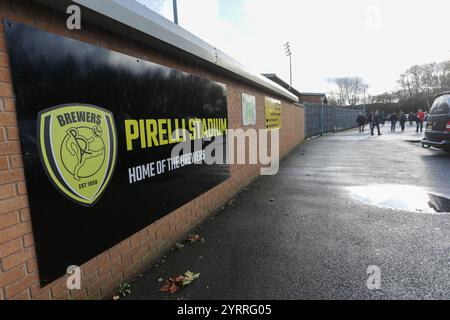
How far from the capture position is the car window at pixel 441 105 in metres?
8.68

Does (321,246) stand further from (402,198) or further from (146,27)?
(146,27)

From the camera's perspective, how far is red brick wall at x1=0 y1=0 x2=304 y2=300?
1.71m

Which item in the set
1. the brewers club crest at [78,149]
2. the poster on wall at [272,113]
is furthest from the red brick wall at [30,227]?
the poster on wall at [272,113]

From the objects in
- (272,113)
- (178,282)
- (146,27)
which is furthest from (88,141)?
(272,113)

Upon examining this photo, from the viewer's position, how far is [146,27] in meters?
2.68

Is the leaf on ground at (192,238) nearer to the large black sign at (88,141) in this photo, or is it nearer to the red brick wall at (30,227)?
the red brick wall at (30,227)

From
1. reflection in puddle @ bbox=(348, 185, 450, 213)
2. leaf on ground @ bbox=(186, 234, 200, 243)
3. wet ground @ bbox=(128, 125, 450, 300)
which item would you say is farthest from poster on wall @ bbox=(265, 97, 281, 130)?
leaf on ground @ bbox=(186, 234, 200, 243)

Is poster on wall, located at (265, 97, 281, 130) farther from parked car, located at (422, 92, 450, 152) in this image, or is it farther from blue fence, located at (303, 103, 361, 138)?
blue fence, located at (303, 103, 361, 138)

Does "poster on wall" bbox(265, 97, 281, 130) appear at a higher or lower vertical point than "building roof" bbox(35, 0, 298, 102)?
lower

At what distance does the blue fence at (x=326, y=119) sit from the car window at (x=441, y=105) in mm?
9167

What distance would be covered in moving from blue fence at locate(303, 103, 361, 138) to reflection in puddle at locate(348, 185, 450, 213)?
13.2m
